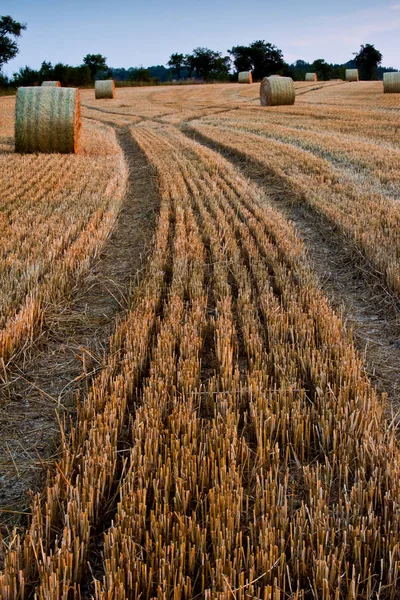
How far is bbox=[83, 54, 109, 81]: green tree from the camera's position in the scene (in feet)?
220

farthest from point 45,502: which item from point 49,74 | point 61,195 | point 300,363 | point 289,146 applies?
point 49,74

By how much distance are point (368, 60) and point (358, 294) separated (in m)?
94.4

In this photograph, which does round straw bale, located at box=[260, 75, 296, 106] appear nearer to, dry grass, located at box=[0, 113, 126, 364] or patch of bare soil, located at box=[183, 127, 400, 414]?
dry grass, located at box=[0, 113, 126, 364]

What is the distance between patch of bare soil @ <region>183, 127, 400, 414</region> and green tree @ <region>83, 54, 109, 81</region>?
65.8 meters

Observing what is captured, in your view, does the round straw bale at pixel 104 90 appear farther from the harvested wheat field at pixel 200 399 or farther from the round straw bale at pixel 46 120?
the harvested wheat field at pixel 200 399

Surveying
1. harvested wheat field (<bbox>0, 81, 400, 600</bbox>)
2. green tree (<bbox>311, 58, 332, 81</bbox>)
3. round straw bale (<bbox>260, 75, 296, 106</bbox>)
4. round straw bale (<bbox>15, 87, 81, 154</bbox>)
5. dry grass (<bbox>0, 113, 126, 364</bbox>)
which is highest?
green tree (<bbox>311, 58, 332, 81</bbox>)

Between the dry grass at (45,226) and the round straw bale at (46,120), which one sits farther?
the round straw bale at (46,120)

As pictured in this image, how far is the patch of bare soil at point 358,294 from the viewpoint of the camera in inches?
141

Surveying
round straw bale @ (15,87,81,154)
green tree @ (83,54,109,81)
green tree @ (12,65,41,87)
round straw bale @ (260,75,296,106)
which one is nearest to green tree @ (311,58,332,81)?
green tree @ (83,54,109,81)

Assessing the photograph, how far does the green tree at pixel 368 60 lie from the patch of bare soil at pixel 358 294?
89931mm

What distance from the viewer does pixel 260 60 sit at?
3226 inches

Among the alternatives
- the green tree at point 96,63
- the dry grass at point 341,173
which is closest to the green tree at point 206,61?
the green tree at point 96,63

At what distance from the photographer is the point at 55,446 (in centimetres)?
270

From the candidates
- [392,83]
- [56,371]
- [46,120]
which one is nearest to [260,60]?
[392,83]
